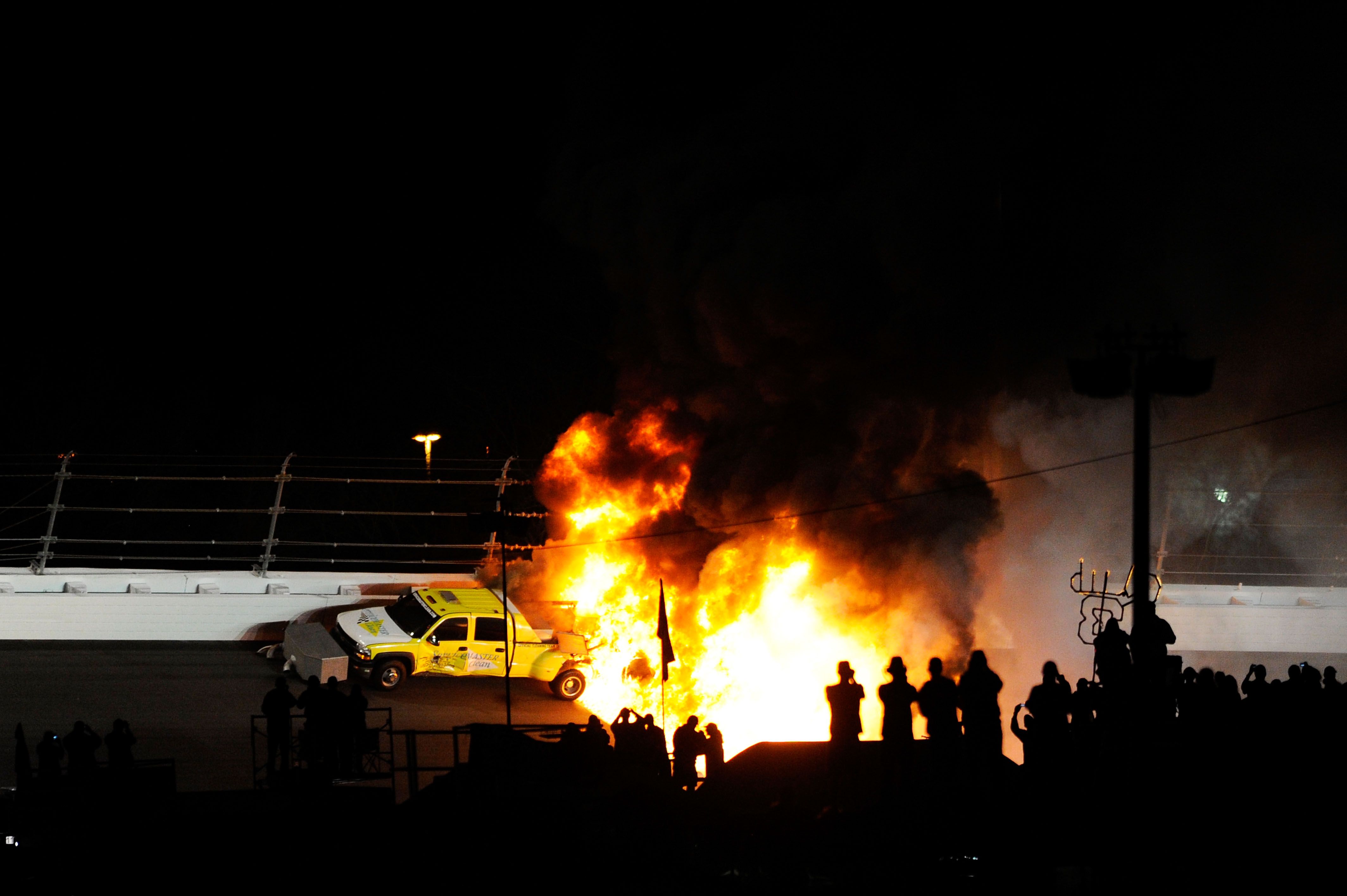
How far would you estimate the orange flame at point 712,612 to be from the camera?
1650 centimetres

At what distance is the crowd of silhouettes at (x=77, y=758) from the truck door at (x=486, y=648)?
6399 mm

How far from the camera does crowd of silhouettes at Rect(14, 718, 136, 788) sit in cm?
995

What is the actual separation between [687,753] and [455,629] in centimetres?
760

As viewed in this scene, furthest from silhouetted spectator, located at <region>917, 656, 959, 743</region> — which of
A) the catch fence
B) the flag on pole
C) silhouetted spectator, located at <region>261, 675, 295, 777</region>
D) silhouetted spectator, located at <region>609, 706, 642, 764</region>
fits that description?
the catch fence

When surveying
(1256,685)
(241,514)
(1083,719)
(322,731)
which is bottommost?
(322,731)

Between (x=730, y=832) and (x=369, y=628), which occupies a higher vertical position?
(x=369, y=628)

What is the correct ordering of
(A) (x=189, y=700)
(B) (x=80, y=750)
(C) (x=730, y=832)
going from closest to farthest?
(C) (x=730, y=832), (B) (x=80, y=750), (A) (x=189, y=700)

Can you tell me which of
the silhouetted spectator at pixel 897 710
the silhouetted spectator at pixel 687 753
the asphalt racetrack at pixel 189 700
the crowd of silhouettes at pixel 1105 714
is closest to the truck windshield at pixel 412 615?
the asphalt racetrack at pixel 189 700

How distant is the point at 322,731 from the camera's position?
35.6ft

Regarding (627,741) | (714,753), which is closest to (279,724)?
(627,741)

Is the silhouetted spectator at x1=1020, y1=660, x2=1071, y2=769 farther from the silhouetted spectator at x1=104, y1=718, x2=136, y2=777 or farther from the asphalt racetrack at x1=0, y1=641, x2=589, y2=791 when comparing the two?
the silhouetted spectator at x1=104, y1=718, x2=136, y2=777

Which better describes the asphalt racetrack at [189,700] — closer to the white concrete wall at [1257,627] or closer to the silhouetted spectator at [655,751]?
the silhouetted spectator at [655,751]

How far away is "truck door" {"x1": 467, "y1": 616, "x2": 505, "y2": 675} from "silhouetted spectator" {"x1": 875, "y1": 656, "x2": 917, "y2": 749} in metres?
8.87

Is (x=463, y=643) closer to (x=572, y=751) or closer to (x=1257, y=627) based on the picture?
(x=572, y=751)
